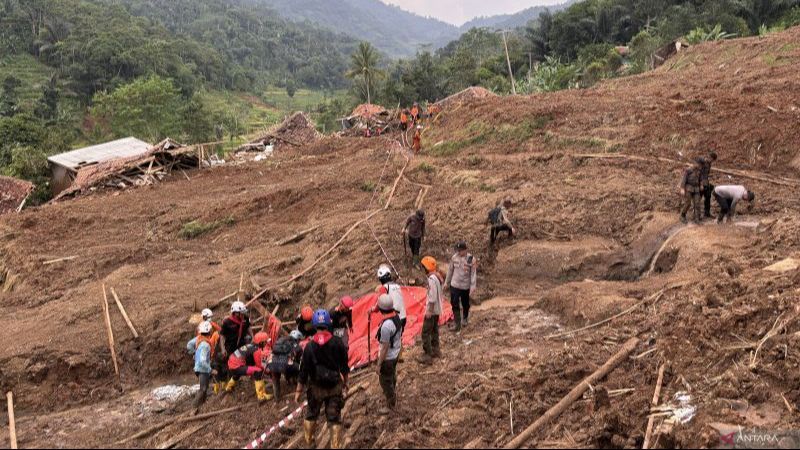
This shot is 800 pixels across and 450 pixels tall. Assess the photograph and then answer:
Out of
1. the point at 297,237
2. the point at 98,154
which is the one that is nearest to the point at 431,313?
the point at 297,237

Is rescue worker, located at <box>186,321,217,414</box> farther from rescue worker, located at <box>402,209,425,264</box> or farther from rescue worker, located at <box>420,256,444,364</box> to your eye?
rescue worker, located at <box>402,209,425,264</box>

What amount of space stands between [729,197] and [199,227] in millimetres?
12385

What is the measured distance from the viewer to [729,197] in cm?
1044

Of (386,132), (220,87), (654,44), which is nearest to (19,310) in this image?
(386,132)

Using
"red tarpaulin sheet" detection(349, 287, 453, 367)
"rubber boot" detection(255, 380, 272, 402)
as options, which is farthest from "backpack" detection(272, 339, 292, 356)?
"red tarpaulin sheet" detection(349, 287, 453, 367)

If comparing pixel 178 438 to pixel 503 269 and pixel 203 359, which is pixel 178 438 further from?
pixel 503 269

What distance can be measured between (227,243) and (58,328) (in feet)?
15.5

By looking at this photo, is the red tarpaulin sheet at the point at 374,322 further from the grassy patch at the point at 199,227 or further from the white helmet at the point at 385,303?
the grassy patch at the point at 199,227

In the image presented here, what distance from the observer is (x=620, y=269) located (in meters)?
10.4

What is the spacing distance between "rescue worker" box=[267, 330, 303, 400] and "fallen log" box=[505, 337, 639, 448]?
288 centimetres

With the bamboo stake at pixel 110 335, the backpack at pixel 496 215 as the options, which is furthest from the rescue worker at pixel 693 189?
the bamboo stake at pixel 110 335

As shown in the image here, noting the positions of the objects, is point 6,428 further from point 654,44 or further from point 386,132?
point 654,44

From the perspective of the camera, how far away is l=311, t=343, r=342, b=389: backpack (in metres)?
5.52

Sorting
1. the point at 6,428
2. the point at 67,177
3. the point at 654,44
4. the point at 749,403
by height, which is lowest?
the point at 6,428
